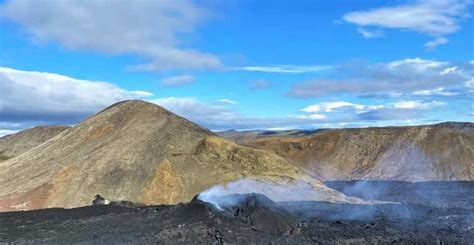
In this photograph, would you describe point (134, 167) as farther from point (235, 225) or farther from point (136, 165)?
point (235, 225)

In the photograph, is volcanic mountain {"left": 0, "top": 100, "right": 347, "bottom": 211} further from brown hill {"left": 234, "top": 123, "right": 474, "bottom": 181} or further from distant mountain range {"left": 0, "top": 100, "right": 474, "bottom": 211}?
brown hill {"left": 234, "top": 123, "right": 474, "bottom": 181}

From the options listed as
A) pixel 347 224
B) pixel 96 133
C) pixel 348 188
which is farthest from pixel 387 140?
pixel 347 224

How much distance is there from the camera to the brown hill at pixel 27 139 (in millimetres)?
65250

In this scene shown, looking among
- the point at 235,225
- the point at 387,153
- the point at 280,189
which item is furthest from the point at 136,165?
the point at 387,153

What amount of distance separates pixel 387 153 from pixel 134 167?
29.5m

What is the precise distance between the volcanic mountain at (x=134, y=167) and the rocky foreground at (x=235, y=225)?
7.17 meters

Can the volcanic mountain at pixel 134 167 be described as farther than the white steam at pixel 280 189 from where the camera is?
Yes

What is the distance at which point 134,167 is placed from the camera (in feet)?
100

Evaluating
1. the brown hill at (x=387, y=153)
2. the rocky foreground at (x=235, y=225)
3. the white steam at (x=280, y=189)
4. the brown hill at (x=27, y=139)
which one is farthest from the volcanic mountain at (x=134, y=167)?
the brown hill at (x=27, y=139)

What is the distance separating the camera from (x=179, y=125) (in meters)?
35.7

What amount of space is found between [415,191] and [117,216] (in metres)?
27.2

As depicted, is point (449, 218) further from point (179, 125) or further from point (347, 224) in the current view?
point (179, 125)

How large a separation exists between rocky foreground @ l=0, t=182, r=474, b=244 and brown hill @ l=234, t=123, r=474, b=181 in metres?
27.3

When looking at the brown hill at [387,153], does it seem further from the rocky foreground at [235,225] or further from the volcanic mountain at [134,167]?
the rocky foreground at [235,225]
